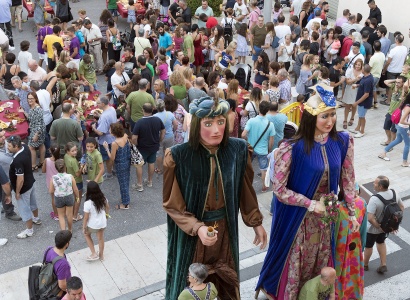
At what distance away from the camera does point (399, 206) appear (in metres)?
7.98

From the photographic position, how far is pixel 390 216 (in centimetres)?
786

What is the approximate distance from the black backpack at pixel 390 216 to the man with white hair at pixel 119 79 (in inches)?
248

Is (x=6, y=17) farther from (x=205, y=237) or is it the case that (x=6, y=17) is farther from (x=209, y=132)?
(x=205, y=237)

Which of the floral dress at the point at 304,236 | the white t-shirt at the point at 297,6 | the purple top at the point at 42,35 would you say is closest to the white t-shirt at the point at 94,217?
the floral dress at the point at 304,236

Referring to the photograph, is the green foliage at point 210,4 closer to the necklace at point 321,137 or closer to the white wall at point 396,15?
the white wall at point 396,15

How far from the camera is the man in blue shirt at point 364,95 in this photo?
12.6 metres

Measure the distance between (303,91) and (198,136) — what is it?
816 cm

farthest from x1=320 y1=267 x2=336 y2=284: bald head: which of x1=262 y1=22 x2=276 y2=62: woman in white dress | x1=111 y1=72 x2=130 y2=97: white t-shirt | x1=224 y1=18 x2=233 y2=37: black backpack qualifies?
x1=224 y1=18 x2=233 y2=37: black backpack

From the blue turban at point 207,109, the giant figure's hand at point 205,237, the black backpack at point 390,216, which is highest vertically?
the blue turban at point 207,109

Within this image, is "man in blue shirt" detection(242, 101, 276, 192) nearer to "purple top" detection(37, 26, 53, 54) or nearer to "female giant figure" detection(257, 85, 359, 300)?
"female giant figure" detection(257, 85, 359, 300)

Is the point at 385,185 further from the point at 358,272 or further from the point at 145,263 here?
the point at 145,263

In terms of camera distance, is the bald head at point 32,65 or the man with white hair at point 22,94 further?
the bald head at point 32,65

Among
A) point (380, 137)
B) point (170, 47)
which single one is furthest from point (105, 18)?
point (380, 137)

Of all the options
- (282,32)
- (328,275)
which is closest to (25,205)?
(328,275)
